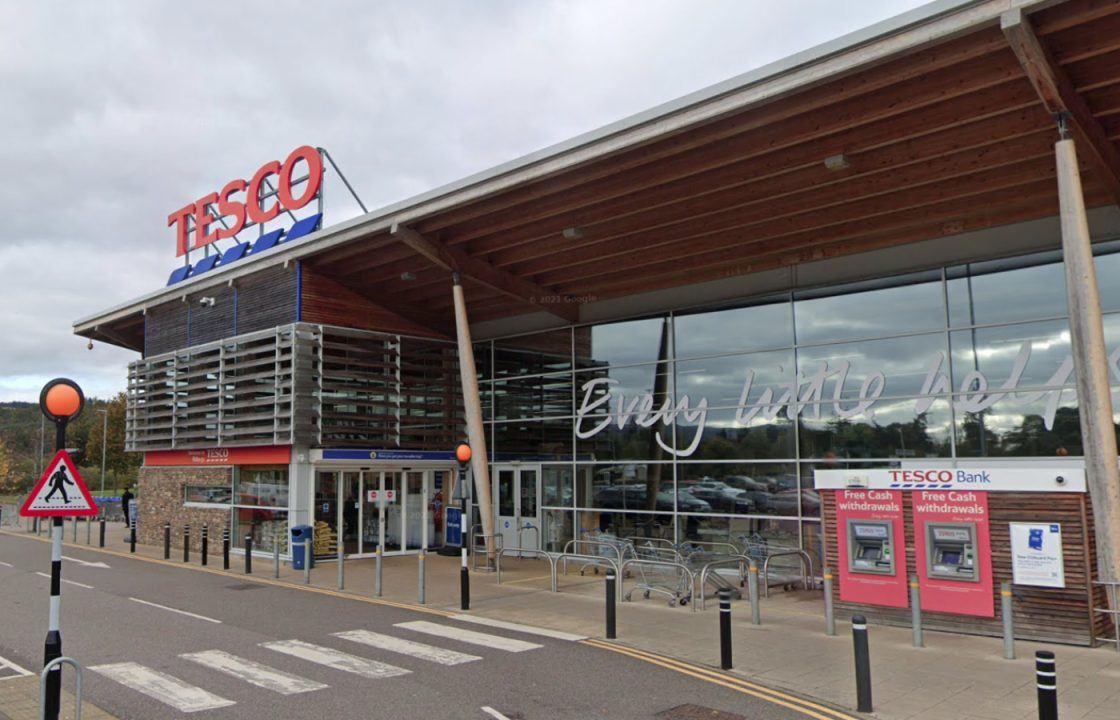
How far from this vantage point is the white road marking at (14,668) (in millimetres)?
8953

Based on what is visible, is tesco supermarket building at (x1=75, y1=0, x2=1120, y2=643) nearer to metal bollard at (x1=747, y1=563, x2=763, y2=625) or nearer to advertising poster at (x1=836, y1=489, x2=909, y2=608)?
advertising poster at (x1=836, y1=489, x2=909, y2=608)

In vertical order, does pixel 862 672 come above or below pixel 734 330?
below

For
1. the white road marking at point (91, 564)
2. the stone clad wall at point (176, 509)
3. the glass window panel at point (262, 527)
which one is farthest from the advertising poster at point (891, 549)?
the stone clad wall at point (176, 509)

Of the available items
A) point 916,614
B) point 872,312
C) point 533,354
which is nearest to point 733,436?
point 872,312

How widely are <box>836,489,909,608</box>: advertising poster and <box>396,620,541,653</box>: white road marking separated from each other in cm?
480

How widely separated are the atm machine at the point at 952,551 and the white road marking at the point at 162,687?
29.2 feet

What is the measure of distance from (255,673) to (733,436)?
37.5ft

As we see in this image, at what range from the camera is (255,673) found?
29.8 feet

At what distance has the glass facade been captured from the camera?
14367 mm

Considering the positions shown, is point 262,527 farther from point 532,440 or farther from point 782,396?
point 782,396

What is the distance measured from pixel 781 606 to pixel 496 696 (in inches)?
283

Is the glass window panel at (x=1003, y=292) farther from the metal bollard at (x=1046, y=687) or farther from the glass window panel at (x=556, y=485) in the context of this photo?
the glass window panel at (x=556, y=485)

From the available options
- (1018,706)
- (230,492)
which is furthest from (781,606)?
(230,492)

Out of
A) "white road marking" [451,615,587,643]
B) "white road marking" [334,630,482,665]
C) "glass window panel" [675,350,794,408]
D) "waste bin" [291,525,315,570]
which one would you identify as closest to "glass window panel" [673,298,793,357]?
"glass window panel" [675,350,794,408]
